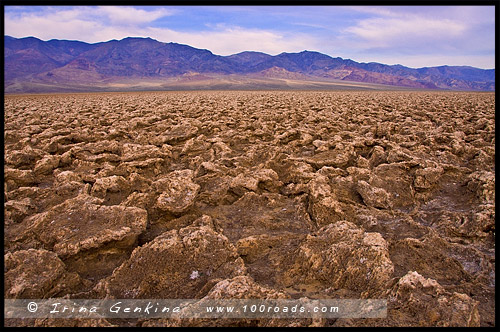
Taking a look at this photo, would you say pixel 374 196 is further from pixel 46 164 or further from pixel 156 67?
pixel 156 67

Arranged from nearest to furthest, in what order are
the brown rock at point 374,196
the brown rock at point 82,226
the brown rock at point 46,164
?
the brown rock at point 82,226 → the brown rock at point 374,196 → the brown rock at point 46,164

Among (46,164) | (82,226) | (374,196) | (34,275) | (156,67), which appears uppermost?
(156,67)

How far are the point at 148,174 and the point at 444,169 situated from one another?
9.26 feet

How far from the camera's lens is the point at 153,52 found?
525 feet

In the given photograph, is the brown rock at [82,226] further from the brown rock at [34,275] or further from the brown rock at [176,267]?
A: the brown rock at [176,267]

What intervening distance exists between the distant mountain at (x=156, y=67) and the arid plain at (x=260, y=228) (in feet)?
250

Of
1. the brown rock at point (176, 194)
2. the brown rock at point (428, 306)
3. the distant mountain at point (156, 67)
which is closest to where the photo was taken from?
the brown rock at point (428, 306)

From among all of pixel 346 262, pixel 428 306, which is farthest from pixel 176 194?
pixel 428 306

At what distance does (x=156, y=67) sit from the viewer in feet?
433

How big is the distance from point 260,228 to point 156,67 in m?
141

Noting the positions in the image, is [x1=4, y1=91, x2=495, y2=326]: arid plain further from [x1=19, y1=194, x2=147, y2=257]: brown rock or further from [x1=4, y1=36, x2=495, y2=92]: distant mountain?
[x1=4, y1=36, x2=495, y2=92]: distant mountain

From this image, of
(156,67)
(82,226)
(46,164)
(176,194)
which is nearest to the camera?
(82,226)

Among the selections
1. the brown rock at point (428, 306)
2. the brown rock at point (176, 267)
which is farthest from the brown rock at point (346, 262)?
the brown rock at point (176, 267)

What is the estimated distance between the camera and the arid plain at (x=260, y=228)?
1445 mm
